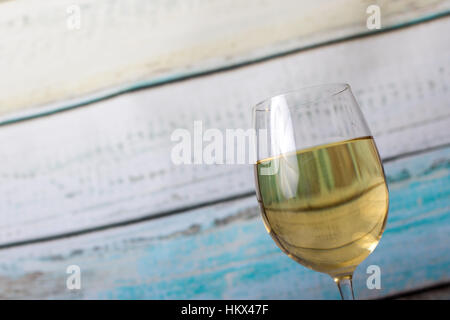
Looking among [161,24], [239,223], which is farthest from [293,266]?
[161,24]

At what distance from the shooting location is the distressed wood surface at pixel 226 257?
22.4 inches

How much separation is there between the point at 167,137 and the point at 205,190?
0.08m

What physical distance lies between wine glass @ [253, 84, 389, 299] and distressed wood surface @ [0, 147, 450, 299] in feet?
0.91

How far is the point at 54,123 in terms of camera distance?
0.64m

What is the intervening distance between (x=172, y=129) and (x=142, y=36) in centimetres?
13

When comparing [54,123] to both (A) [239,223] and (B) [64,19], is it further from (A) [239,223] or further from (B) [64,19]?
(A) [239,223]

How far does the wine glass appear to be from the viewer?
30 cm

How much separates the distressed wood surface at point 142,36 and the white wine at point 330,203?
0.31 meters

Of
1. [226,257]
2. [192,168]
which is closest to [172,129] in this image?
[192,168]
